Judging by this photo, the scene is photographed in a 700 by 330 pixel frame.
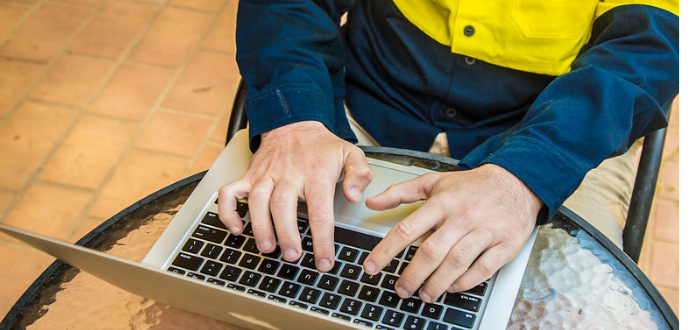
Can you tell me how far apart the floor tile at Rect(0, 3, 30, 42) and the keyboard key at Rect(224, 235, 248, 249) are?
210cm

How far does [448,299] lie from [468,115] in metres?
0.49

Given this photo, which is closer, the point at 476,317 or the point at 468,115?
the point at 476,317

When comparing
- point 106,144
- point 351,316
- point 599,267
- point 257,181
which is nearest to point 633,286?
point 599,267

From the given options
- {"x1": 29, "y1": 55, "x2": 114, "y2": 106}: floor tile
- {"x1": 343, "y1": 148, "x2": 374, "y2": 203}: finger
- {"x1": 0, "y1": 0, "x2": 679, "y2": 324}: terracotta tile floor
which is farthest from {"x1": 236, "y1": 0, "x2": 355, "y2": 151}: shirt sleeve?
{"x1": 29, "y1": 55, "x2": 114, "y2": 106}: floor tile

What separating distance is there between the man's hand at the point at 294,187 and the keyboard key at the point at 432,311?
143mm

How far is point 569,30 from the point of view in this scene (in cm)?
103

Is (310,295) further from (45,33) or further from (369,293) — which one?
(45,33)

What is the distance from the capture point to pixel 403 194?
863 millimetres

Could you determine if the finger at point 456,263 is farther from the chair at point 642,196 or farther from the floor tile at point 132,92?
the floor tile at point 132,92

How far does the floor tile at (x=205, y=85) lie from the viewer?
2.22 m

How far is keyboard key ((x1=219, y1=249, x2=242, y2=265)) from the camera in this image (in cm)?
86

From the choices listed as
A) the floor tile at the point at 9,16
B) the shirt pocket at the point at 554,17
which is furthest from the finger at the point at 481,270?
the floor tile at the point at 9,16

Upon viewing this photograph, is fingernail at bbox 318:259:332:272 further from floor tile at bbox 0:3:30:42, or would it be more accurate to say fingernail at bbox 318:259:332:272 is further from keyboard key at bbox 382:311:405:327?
floor tile at bbox 0:3:30:42

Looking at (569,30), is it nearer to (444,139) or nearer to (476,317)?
Answer: (444,139)
